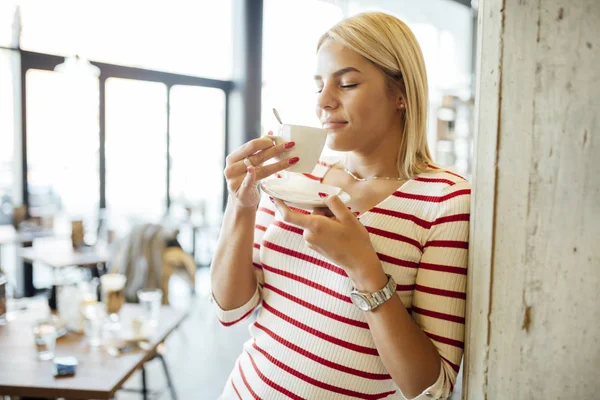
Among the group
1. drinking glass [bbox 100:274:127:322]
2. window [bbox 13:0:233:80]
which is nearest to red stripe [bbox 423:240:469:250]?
drinking glass [bbox 100:274:127:322]

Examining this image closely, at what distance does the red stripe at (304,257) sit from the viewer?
1086 mm

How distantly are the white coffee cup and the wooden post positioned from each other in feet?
1.22

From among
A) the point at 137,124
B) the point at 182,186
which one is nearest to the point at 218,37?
the point at 137,124

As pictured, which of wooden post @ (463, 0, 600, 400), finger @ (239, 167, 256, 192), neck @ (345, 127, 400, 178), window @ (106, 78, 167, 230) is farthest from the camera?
window @ (106, 78, 167, 230)

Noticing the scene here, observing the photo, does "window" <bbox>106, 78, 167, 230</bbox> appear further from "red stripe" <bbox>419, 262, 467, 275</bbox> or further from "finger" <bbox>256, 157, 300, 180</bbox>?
"red stripe" <bbox>419, 262, 467, 275</bbox>

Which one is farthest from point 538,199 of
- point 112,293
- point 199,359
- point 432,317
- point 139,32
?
point 139,32

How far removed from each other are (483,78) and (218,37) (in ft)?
22.3

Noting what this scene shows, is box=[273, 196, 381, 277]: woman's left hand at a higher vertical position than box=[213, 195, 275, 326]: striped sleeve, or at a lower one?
higher

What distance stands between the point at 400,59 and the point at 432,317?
58 centimetres

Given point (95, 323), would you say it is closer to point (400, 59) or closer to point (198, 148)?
point (400, 59)

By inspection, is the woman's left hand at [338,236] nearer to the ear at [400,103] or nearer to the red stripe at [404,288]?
the red stripe at [404,288]

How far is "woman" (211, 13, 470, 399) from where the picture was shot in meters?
0.94

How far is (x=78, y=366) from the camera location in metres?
1.76

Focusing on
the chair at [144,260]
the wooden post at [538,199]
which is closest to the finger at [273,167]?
the wooden post at [538,199]
